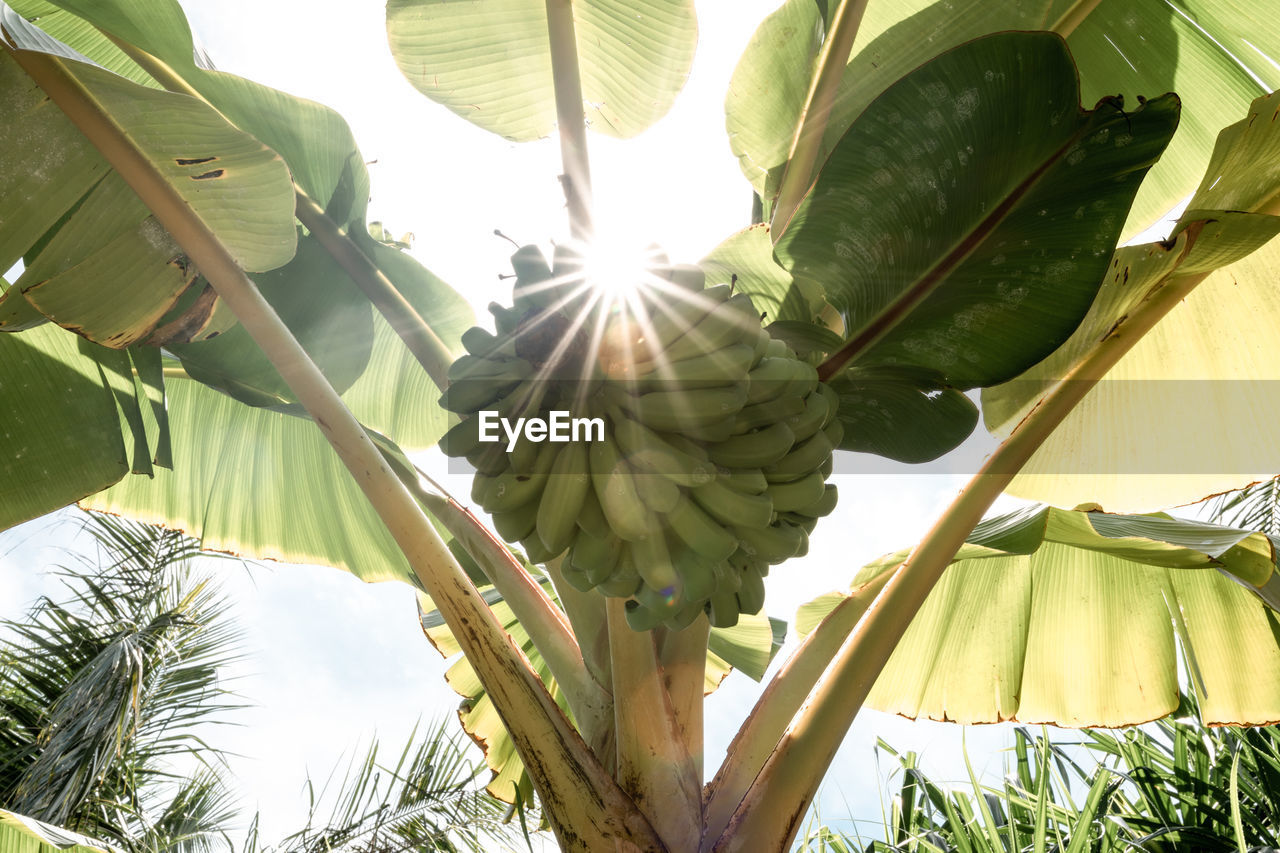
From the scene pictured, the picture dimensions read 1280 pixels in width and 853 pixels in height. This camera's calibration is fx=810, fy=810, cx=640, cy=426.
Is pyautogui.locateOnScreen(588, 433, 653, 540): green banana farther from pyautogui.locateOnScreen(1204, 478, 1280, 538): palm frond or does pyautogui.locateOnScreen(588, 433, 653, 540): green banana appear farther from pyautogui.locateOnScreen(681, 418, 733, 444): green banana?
pyautogui.locateOnScreen(1204, 478, 1280, 538): palm frond

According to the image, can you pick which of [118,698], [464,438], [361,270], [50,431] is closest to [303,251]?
[361,270]

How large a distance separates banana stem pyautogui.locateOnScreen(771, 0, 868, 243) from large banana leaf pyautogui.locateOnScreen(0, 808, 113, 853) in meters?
1.67

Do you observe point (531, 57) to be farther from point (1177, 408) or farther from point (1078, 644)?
point (1078, 644)

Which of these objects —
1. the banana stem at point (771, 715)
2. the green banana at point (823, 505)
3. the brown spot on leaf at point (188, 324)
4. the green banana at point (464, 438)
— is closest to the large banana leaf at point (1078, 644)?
the banana stem at point (771, 715)

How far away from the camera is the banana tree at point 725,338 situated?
0.99 metres

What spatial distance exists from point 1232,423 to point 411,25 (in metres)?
1.69

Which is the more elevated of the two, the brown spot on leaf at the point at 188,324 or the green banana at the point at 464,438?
the brown spot on leaf at the point at 188,324

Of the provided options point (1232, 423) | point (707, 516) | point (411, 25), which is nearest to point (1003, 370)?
point (707, 516)

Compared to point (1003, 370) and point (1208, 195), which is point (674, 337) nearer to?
point (1003, 370)

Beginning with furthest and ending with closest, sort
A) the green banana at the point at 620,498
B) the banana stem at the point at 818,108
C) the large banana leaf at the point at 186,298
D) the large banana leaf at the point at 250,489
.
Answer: the large banana leaf at the point at 250,489
the banana stem at the point at 818,108
the large banana leaf at the point at 186,298
the green banana at the point at 620,498

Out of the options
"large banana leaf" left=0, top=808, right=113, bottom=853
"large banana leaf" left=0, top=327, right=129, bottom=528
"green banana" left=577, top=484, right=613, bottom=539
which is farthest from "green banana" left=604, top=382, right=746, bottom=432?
"large banana leaf" left=0, top=808, right=113, bottom=853

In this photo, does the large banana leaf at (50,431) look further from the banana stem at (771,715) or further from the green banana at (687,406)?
Answer: the banana stem at (771,715)

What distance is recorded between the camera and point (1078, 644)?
1.81 m

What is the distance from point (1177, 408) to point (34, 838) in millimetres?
2358
